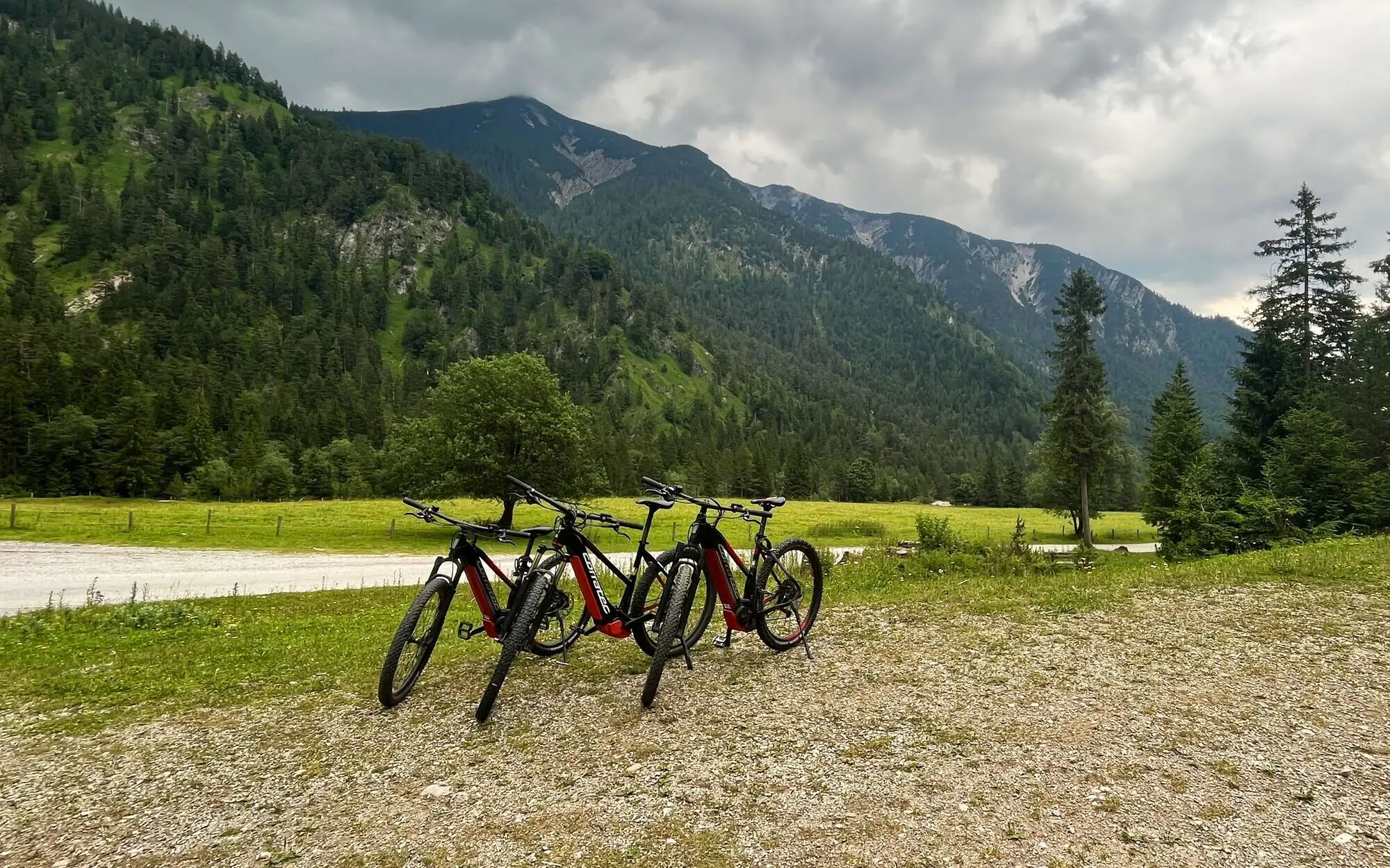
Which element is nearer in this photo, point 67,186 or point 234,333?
point 234,333

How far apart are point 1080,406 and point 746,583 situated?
4220 centimetres

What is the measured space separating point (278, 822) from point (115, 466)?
281 ft

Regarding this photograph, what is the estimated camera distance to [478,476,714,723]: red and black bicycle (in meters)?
→ 6.13

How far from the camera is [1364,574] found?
10977mm

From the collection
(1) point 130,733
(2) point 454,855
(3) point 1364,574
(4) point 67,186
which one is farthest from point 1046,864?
(4) point 67,186

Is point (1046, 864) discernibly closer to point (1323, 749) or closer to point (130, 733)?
point (1323, 749)

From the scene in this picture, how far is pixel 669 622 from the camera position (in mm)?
6137

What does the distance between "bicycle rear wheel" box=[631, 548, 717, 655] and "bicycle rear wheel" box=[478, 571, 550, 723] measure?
3.42ft

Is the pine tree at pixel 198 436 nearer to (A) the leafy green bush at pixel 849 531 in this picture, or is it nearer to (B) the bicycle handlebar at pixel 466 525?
(A) the leafy green bush at pixel 849 531

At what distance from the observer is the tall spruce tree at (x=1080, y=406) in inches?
1645

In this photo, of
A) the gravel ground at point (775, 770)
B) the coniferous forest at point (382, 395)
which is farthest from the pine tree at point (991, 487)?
the gravel ground at point (775, 770)

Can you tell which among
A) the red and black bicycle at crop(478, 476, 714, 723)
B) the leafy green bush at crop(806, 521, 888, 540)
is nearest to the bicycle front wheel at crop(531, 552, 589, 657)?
the red and black bicycle at crop(478, 476, 714, 723)

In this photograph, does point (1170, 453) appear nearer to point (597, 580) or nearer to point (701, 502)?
point (701, 502)

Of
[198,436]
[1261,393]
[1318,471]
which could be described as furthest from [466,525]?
[198,436]
